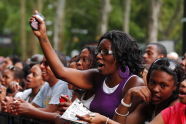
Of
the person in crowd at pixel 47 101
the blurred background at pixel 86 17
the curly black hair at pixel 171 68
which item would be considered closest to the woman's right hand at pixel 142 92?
the curly black hair at pixel 171 68

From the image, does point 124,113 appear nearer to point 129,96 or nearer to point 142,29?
point 129,96

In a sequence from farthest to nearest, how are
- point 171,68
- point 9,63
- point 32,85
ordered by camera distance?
point 9,63
point 32,85
point 171,68

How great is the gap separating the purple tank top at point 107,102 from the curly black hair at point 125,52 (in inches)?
5.7

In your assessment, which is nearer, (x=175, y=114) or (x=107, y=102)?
(x=175, y=114)

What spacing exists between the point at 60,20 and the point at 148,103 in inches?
1391

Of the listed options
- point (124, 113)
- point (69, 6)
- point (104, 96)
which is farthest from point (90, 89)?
point (69, 6)

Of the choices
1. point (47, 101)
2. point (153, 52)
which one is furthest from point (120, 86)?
point (153, 52)

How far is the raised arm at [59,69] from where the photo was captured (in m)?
6.18

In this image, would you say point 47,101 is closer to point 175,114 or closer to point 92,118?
point 92,118

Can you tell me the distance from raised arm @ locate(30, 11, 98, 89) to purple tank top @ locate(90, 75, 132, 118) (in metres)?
0.23

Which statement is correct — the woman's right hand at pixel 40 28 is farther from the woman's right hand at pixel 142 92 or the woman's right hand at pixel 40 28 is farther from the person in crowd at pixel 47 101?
the person in crowd at pixel 47 101

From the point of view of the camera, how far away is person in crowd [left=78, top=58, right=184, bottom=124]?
19.1 ft

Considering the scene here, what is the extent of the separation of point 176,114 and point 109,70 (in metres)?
1.04

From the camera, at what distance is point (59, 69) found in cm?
638
